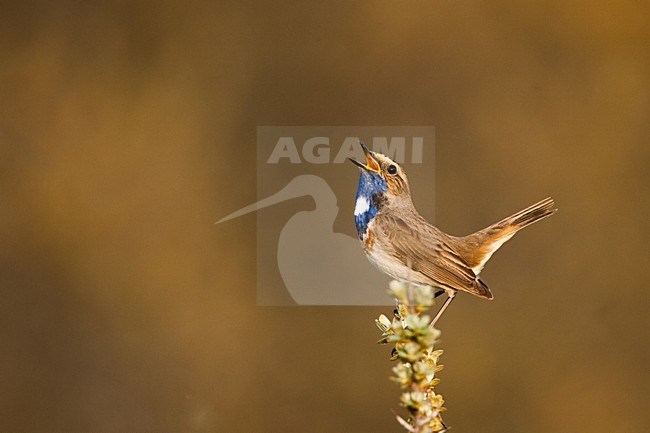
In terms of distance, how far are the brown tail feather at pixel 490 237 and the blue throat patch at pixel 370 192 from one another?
0.92 feet

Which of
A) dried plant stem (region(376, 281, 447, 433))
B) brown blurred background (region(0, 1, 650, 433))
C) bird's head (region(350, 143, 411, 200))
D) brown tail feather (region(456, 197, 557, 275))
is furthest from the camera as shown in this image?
brown blurred background (region(0, 1, 650, 433))

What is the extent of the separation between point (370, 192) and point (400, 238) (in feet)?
0.42

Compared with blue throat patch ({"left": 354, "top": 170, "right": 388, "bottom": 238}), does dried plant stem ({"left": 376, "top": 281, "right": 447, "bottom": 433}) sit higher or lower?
lower

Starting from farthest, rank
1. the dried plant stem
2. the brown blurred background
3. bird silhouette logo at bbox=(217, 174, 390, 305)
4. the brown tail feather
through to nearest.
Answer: the brown blurred background < bird silhouette logo at bbox=(217, 174, 390, 305) < the brown tail feather < the dried plant stem

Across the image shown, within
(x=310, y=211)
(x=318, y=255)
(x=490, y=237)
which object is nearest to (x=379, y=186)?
(x=490, y=237)

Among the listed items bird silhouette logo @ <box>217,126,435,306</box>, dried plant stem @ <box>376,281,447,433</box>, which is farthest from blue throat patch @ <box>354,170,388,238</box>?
bird silhouette logo @ <box>217,126,435,306</box>

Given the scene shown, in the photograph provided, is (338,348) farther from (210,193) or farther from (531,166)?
(531,166)

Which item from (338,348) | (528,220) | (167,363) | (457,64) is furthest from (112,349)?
(528,220)

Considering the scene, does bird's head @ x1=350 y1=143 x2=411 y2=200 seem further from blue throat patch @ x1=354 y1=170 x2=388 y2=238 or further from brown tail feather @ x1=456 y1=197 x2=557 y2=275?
brown tail feather @ x1=456 y1=197 x2=557 y2=275

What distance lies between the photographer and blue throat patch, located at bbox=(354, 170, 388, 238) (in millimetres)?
1746

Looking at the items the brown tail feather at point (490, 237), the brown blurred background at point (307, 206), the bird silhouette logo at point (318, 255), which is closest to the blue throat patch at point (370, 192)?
the brown tail feather at point (490, 237)

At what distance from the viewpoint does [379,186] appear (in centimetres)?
175

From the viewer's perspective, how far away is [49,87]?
4570 millimetres

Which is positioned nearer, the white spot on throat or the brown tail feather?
the white spot on throat
